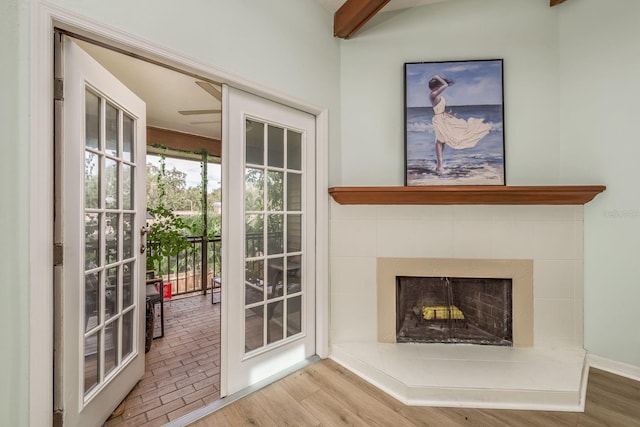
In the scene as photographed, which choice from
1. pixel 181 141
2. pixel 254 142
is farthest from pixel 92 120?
pixel 181 141

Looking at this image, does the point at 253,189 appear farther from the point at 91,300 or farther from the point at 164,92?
the point at 164,92

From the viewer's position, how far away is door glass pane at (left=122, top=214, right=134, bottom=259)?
1.68 m

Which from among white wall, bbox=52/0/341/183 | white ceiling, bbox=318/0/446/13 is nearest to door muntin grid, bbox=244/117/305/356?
white wall, bbox=52/0/341/183

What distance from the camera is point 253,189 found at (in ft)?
6.12

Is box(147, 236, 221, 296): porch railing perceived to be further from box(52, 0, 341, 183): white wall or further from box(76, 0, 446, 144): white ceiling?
box(52, 0, 341, 183): white wall

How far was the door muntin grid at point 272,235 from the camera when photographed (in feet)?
6.07

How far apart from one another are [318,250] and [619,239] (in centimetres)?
213

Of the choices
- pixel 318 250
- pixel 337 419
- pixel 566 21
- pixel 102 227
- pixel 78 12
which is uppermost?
pixel 566 21

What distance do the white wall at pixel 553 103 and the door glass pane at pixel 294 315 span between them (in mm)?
1042

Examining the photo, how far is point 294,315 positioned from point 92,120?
1749 millimetres

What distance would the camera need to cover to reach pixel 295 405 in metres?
1.63
